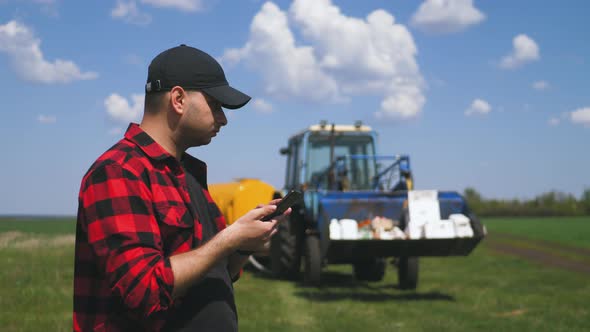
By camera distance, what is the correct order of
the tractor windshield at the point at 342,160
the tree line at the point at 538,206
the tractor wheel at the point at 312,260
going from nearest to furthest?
the tractor wheel at the point at 312,260, the tractor windshield at the point at 342,160, the tree line at the point at 538,206

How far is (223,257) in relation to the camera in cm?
216

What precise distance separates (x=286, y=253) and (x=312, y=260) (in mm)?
1195

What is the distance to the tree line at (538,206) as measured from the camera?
6212cm

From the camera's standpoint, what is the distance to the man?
81.9 inches

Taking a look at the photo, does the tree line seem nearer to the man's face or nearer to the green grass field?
the green grass field

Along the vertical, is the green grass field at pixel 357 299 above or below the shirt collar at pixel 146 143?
below

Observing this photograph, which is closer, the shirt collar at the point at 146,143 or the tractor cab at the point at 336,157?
the shirt collar at the point at 146,143

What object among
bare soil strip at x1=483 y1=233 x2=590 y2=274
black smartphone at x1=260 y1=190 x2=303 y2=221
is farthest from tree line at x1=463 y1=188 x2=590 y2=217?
black smartphone at x1=260 y1=190 x2=303 y2=221

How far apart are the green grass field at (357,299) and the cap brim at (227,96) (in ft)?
18.8

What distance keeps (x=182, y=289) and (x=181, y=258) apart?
0.09m

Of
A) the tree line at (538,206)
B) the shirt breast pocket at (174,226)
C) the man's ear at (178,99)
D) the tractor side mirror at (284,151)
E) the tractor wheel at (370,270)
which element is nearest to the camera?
the shirt breast pocket at (174,226)

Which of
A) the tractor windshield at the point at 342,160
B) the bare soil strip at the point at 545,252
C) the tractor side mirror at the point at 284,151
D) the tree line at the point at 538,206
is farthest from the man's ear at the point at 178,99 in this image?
the tree line at the point at 538,206

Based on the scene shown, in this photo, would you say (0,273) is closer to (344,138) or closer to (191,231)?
(344,138)

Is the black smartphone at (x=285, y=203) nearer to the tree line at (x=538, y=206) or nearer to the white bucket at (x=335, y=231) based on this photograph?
the white bucket at (x=335, y=231)
